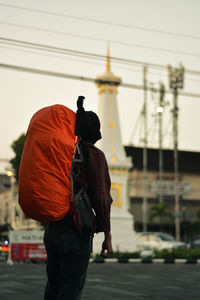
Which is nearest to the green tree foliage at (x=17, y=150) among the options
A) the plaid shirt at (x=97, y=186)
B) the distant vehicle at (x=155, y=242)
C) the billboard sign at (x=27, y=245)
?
the distant vehicle at (x=155, y=242)

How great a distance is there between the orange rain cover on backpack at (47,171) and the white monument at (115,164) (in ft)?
98.1

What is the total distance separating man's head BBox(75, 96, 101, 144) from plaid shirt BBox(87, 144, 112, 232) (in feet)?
0.62

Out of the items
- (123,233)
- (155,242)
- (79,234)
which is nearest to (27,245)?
(123,233)

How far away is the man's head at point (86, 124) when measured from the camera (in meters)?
3.86

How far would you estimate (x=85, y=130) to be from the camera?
153 inches

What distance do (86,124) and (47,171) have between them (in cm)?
53

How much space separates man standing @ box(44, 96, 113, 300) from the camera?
143 inches

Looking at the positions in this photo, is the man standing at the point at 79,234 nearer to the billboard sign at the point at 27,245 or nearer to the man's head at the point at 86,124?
the man's head at the point at 86,124

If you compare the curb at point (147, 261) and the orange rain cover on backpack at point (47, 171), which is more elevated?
the orange rain cover on backpack at point (47, 171)

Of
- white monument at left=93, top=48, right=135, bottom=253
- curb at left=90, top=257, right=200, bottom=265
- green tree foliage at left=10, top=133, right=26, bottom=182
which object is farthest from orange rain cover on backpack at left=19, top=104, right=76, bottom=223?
green tree foliage at left=10, top=133, right=26, bottom=182

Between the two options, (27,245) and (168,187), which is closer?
(27,245)

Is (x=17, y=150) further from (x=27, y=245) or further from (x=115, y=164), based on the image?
(x=27, y=245)

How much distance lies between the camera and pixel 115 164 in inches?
1324

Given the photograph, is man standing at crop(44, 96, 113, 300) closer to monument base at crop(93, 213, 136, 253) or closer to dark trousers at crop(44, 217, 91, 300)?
dark trousers at crop(44, 217, 91, 300)
